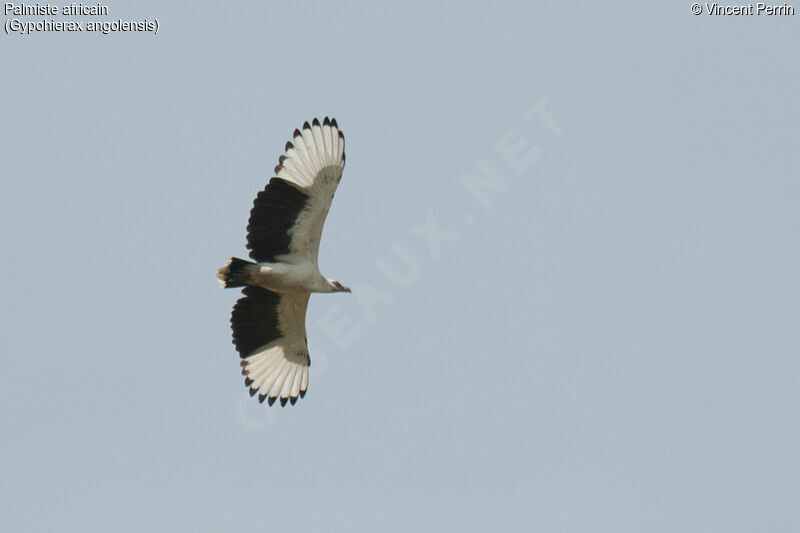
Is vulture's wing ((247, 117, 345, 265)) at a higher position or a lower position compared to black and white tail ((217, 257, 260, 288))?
higher

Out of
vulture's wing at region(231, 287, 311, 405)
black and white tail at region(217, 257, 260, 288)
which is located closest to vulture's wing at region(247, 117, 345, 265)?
black and white tail at region(217, 257, 260, 288)

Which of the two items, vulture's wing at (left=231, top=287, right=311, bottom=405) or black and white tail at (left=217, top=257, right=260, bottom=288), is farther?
vulture's wing at (left=231, top=287, right=311, bottom=405)

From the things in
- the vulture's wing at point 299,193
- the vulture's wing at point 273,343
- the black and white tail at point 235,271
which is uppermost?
the vulture's wing at point 299,193

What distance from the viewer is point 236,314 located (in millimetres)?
23188

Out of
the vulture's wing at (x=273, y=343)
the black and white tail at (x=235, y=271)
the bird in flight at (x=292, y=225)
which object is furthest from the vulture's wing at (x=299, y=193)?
the vulture's wing at (x=273, y=343)

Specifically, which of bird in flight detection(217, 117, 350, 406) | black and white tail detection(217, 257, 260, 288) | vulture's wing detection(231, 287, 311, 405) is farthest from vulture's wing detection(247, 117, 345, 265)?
vulture's wing detection(231, 287, 311, 405)

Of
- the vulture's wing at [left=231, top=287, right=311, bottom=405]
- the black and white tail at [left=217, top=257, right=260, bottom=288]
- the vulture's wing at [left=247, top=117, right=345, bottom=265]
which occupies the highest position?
the vulture's wing at [left=247, top=117, right=345, bottom=265]

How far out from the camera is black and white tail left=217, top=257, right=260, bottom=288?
70.8 feet

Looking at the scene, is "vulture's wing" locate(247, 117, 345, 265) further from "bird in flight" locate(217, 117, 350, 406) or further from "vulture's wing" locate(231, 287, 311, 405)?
"vulture's wing" locate(231, 287, 311, 405)

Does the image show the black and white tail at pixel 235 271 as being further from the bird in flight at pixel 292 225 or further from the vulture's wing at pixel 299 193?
the vulture's wing at pixel 299 193

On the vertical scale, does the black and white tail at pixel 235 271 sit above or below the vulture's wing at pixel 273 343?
above

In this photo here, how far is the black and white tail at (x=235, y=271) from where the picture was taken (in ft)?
70.8

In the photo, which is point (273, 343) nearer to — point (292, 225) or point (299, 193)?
point (292, 225)

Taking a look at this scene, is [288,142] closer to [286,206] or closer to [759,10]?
[286,206]
